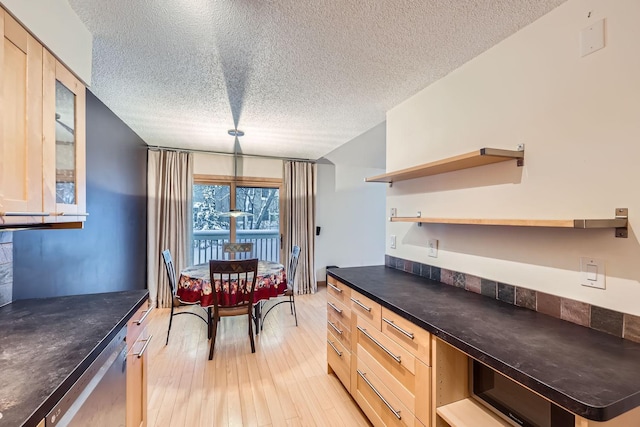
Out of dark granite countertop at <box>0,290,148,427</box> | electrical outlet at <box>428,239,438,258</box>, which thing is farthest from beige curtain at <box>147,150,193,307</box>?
electrical outlet at <box>428,239,438,258</box>

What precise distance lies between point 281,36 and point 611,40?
1.55m

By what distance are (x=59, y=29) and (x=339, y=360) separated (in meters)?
2.64

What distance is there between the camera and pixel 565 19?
1.32 meters

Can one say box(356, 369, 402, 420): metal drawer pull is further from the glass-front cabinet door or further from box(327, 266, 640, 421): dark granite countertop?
the glass-front cabinet door

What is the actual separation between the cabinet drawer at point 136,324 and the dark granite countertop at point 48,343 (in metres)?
0.05

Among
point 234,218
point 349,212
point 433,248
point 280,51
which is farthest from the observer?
point 349,212

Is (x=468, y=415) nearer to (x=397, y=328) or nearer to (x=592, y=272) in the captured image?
(x=397, y=328)

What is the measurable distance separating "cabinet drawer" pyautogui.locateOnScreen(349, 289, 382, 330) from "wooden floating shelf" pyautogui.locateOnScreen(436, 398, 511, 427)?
0.52 metres

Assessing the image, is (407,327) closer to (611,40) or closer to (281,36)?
(611,40)

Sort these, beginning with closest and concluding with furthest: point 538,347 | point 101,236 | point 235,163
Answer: point 538,347, point 101,236, point 235,163

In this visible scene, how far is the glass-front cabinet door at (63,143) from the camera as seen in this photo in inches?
49.9

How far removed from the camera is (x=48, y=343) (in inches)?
41.9

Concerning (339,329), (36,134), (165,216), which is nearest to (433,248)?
(339,329)

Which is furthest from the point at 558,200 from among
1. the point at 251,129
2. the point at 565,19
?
the point at 251,129
